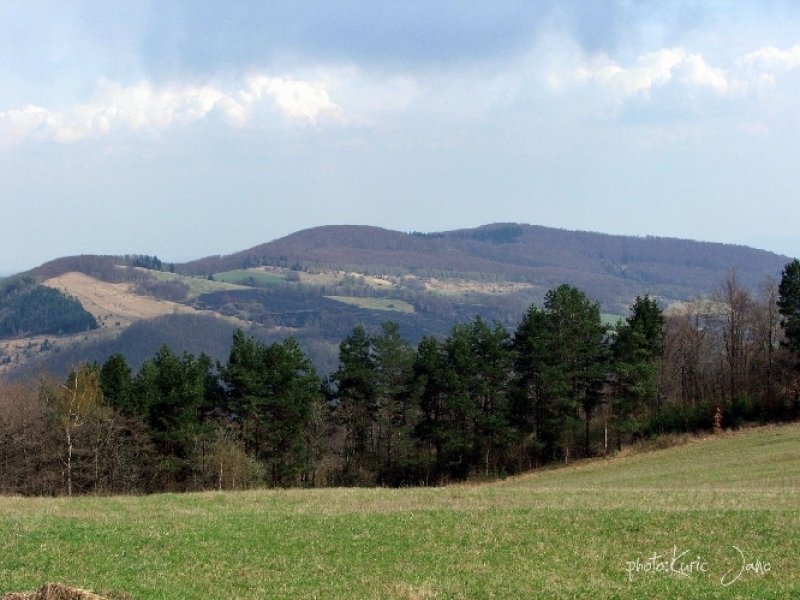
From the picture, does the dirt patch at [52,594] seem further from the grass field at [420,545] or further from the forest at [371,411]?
the forest at [371,411]

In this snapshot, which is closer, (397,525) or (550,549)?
(550,549)

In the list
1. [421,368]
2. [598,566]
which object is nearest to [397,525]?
[598,566]

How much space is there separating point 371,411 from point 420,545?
39928mm

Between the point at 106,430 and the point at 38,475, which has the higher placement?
the point at 106,430

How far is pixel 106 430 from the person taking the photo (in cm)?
5041

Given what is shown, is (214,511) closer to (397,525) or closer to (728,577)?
(397,525)

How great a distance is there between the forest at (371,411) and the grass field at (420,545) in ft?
75.0

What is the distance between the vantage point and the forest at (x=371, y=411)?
50.7 meters

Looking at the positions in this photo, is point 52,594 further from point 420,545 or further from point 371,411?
point 371,411

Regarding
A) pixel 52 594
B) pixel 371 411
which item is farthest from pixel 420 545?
pixel 371 411

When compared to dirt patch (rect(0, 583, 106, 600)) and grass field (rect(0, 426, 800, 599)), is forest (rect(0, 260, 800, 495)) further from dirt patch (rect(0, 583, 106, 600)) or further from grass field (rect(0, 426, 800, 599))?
dirt patch (rect(0, 583, 106, 600))

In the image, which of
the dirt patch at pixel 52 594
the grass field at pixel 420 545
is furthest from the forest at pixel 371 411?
the dirt patch at pixel 52 594

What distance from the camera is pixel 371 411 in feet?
192

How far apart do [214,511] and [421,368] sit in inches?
1364
